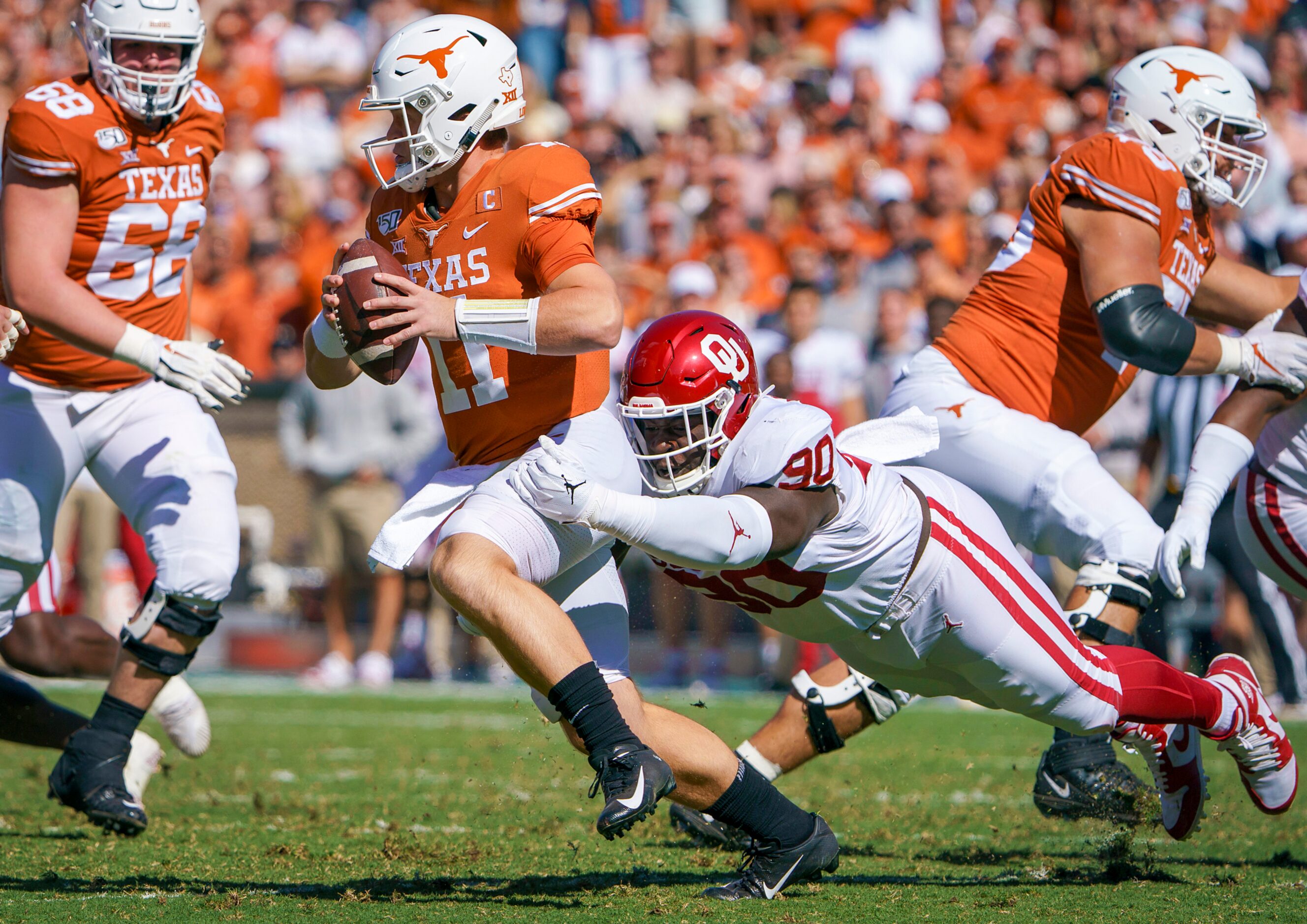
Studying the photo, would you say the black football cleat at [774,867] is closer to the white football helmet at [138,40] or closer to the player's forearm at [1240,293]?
the player's forearm at [1240,293]

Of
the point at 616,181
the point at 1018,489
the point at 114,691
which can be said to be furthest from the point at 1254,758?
the point at 616,181

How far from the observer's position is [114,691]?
451 cm

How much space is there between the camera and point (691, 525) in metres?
3.06

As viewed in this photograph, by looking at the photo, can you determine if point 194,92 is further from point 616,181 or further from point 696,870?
point 616,181

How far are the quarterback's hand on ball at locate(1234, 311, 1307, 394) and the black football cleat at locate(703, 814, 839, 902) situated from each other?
175 cm

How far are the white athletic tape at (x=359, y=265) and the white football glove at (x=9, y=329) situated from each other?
1016 millimetres

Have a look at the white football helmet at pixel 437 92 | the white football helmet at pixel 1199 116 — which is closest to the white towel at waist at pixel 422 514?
the white football helmet at pixel 437 92

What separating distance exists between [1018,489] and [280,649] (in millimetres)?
6756

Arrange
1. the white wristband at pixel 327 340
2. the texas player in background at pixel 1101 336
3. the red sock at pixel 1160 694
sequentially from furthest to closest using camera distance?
1. the texas player in background at pixel 1101 336
2. the white wristband at pixel 327 340
3. the red sock at pixel 1160 694

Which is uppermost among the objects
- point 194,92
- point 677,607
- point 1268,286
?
point 194,92

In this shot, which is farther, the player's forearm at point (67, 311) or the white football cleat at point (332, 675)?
the white football cleat at point (332, 675)

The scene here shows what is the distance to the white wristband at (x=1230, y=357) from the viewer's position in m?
4.23

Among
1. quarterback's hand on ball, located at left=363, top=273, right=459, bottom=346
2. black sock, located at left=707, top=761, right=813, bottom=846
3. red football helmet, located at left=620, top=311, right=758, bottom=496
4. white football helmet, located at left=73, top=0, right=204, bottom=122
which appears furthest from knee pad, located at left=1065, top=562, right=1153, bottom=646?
white football helmet, located at left=73, top=0, right=204, bottom=122

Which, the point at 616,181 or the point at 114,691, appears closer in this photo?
the point at 114,691
